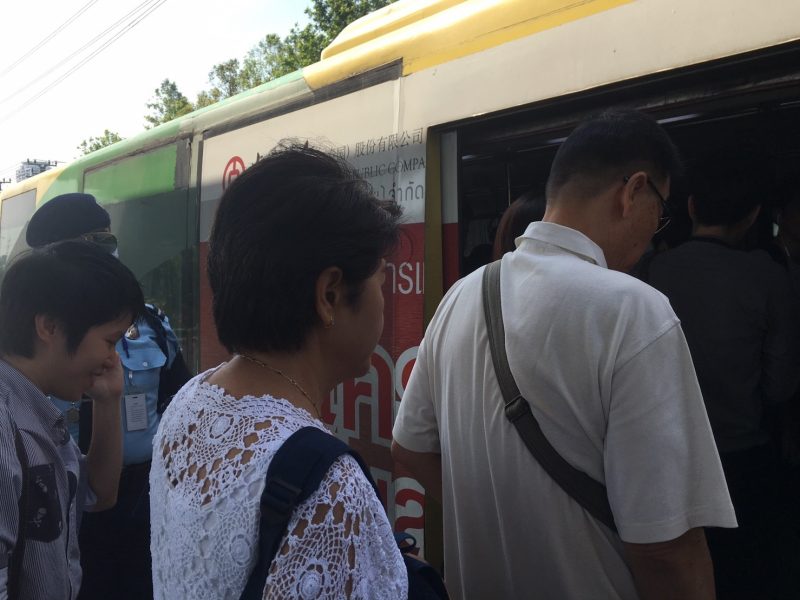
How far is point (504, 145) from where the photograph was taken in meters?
2.55

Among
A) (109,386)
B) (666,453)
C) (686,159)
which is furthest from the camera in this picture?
(686,159)

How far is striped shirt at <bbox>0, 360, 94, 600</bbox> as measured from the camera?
1291 millimetres

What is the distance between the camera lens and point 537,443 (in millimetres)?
1275

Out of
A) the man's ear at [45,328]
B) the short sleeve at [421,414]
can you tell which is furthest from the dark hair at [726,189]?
the man's ear at [45,328]

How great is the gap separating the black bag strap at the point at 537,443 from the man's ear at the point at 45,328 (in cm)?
103

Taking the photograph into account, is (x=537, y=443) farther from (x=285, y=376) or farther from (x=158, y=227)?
(x=158, y=227)

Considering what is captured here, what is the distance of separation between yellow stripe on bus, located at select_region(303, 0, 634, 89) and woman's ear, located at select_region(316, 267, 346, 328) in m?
1.39

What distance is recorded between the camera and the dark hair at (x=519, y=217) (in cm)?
237

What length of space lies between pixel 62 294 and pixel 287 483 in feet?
3.64

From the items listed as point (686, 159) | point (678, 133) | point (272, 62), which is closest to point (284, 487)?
point (686, 159)

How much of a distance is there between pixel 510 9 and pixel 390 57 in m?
0.60

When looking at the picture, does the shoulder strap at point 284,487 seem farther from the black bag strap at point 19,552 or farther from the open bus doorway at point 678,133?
the open bus doorway at point 678,133

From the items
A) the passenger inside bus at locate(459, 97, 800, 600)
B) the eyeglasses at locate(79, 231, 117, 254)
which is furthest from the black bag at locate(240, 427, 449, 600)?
the eyeglasses at locate(79, 231, 117, 254)

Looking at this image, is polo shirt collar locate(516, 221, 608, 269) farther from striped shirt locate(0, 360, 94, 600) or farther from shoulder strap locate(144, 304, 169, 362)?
shoulder strap locate(144, 304, 169, 362)
